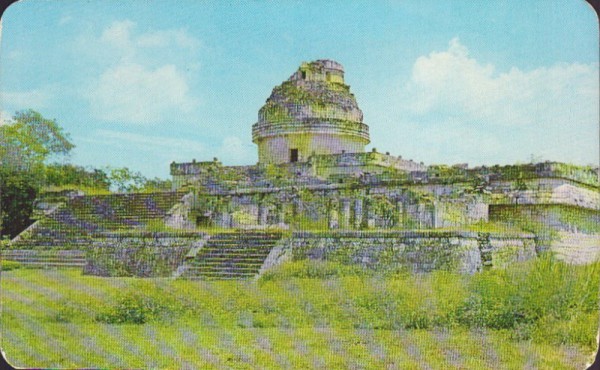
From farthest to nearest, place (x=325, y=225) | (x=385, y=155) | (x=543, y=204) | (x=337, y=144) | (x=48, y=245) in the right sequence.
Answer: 1. (x=337, y=144)
2. (x=385, y=155)
3. (x=48, y=245)
4. (x=325, y=225)
5. (x=543, y=204)

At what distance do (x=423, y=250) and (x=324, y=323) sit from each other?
7.75ft

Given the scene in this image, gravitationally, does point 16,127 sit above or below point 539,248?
above

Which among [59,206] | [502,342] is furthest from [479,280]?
[59,206]

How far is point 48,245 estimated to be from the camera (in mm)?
12539

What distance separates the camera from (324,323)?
6.86 m

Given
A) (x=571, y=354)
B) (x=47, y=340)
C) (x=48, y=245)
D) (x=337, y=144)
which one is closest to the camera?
(x=571, y=354)

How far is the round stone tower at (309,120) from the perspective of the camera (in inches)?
603

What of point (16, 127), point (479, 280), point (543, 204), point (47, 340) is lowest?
point (47, 340)

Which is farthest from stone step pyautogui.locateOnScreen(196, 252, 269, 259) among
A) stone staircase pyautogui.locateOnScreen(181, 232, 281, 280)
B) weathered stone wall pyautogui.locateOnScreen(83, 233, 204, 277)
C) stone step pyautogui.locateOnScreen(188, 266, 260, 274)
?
weathered stone wall pyautogui.locateOnScreen(83, 233, 204, 277)

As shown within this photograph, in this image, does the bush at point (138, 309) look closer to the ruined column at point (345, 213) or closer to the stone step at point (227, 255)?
the stone step at point (227, 255)

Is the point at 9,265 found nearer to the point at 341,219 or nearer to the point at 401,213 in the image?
the point at 341,219

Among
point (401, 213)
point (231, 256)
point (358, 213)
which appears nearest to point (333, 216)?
point (358, 213)

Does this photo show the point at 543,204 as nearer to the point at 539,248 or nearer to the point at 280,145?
the point at 539,248

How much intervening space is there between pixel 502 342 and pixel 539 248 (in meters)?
3.78
